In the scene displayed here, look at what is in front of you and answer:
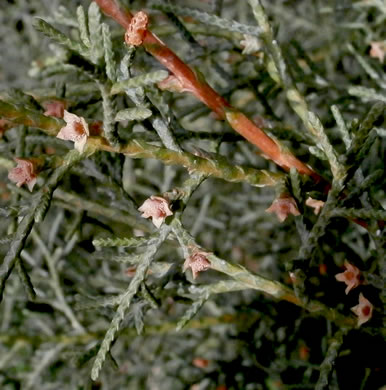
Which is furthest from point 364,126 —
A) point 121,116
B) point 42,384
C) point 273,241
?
point 42,384

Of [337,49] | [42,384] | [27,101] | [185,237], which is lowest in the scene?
[42,384]

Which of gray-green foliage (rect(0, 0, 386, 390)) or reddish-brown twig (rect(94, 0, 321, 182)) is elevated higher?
reddish-brown twig (rect(94, 0, 321, 182))

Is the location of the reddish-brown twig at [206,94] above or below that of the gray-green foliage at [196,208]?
above

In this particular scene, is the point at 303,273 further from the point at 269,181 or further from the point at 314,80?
the point at 314,80

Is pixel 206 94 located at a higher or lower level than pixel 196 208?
higher
